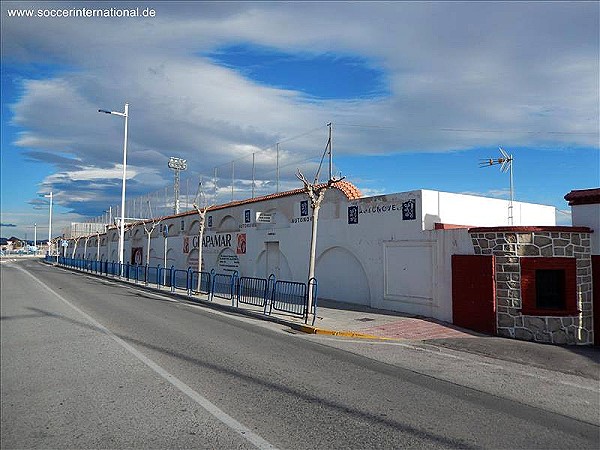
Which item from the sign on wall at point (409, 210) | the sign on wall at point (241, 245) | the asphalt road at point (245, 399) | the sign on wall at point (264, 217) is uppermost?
the sign on wall at point (264, 217)

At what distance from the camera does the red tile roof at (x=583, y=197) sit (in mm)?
12192

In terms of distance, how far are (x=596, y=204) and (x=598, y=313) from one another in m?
2.69

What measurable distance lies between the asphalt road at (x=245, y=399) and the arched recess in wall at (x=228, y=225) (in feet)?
57.8

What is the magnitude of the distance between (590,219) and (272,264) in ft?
48.8

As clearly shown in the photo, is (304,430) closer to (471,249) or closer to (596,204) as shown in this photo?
(471,249)

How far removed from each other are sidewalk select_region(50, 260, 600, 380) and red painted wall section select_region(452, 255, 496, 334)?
360 mm

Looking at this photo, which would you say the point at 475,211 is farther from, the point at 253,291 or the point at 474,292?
the point at 253,291

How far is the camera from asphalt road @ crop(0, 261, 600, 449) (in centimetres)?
508

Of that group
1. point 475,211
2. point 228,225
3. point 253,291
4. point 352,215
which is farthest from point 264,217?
point 475,211

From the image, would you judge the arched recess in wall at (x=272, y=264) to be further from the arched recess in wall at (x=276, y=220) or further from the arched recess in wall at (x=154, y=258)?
the arched recess in wall at (x=154, y=258)

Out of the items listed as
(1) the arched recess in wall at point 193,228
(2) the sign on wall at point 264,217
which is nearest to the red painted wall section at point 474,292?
(2) the sign on wall at point 264,217

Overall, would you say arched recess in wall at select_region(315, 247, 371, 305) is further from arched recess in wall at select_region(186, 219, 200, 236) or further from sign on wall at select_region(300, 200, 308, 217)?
arched recess in wall at select_region(186, 219, 200, 236)

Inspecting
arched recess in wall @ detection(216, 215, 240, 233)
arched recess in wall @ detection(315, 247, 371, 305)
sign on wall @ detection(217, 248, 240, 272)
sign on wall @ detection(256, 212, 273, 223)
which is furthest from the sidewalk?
arched recess in wall @ detection(216, 215, 240, 233)

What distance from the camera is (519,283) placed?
1221 cm
